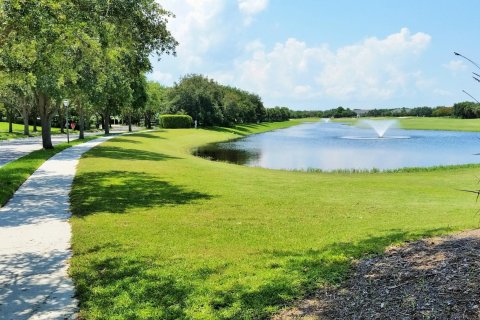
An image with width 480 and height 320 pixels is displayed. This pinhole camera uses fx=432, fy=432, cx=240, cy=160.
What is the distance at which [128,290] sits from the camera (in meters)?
6.04

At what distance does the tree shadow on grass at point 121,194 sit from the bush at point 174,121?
204 feet

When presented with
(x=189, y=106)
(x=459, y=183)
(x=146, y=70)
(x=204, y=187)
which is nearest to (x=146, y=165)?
(x=146, y=70)

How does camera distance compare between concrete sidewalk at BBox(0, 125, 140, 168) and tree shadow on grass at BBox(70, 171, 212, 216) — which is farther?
concrete sidewalk at BBox(0, 125, 140, 168)

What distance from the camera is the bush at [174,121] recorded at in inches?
3162

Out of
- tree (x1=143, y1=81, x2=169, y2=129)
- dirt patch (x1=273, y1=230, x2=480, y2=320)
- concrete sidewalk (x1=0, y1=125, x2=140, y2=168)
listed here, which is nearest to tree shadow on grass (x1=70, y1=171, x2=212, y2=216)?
dirt patch (x1=273, y1=230, x2=480, y2=320)

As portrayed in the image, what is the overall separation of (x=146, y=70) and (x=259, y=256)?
1708 cm

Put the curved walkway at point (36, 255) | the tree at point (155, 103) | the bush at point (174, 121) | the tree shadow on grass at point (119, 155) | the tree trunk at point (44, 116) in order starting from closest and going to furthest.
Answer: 1. the curved walkway at point (36, 255)
2. the tree shadow on grass at point (119, 155)
3. the tree trunk at point (44, 116)
4. the bush at point (174, 121)
5. the tree at point (155, 103)

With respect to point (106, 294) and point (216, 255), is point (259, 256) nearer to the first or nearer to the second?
point (216, 255)

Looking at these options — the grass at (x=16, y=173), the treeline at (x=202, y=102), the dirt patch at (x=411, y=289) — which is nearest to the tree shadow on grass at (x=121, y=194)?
the grass at (x=16, y=173)

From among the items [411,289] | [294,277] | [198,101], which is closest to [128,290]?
[294,277]

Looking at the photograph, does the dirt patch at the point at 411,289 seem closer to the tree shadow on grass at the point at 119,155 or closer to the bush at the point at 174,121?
the tree shadow on grass at the point at 119,155

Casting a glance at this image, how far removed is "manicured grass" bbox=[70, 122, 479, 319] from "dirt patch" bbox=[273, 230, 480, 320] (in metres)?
0.43

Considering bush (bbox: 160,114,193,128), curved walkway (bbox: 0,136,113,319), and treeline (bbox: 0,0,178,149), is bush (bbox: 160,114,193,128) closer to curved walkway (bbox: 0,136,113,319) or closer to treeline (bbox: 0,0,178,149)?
treeline (bbox: 0,0,178,149)

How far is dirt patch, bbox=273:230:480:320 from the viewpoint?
172 inches
